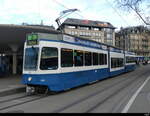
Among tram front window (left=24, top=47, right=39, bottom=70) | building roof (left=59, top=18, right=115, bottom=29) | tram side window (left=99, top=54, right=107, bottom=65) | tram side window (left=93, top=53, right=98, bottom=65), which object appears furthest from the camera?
building roof (left=59, top=18, right=115, bottom=29)

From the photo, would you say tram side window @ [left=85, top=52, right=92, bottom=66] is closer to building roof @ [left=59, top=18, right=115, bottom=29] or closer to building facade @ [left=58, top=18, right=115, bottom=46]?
building facade @ [left=58, top=18, right=115, bottom=46]

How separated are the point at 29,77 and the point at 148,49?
126 meters

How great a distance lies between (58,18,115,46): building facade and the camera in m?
95.7

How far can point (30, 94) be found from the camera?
11.5 meters

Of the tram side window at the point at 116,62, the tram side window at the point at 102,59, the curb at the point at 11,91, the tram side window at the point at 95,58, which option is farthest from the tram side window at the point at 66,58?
the tram side window at the point at 116,62

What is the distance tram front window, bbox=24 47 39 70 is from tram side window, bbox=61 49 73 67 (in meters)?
1.39

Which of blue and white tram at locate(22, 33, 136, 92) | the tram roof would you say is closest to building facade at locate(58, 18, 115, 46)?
the tram roof

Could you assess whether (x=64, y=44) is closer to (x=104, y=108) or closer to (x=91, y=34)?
(x=104, y=108)

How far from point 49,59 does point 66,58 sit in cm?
118

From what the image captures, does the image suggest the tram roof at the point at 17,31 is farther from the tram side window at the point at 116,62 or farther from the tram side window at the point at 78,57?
the tram side window at the point at 116,62

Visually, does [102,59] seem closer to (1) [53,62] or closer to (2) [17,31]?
(1) [53,62]

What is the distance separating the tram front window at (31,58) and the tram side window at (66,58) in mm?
1394

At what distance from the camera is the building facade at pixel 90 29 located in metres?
95.7

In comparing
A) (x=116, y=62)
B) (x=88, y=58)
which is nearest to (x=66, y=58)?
(x=88, y=58)
